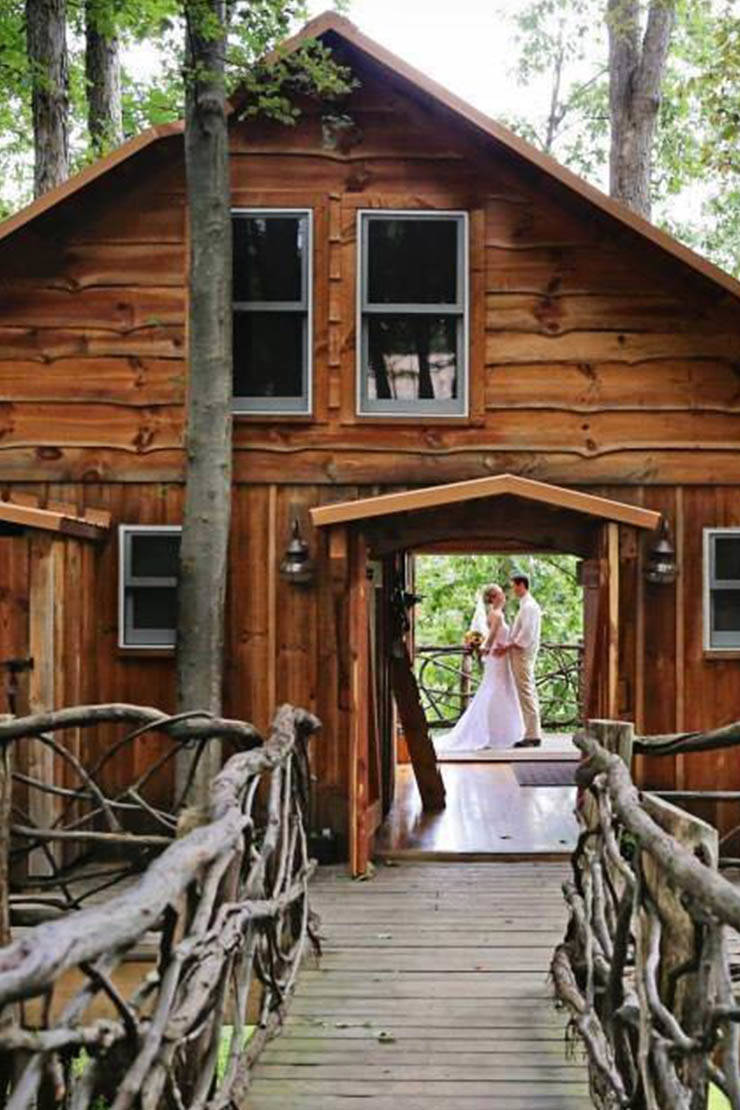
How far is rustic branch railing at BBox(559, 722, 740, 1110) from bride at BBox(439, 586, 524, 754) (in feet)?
23.7

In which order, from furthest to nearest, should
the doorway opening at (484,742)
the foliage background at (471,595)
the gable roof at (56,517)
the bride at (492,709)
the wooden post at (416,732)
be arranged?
the foliage background at (471,595) < the bride at (492,709) < the wooden post at (416,732) < the doorway opening at (484,742) < the gable roof at (56,517)

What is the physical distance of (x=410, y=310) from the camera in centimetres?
781

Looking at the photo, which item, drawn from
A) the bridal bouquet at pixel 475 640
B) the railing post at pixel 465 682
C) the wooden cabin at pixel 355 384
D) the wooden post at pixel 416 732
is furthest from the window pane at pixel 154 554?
the railing post at pixel 465 682

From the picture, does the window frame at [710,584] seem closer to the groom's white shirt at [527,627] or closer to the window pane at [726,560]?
the window pane at [726,560]

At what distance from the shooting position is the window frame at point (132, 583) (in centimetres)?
767

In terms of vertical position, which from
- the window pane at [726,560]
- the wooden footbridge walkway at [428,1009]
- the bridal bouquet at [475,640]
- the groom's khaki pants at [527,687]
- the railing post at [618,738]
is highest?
the window pane at [726,560]

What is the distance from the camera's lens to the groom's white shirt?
38.5 feet

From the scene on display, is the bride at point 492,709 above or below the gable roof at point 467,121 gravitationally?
below

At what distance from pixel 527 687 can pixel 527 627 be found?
840mm

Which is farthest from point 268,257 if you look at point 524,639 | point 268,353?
point 524,639

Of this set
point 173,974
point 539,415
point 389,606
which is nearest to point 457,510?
point 539,415

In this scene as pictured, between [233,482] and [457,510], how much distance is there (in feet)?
5.24

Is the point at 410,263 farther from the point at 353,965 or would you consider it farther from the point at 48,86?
the point at 48,86

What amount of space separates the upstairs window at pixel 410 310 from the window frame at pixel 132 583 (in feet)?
5.76
